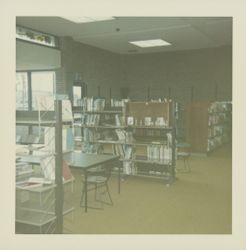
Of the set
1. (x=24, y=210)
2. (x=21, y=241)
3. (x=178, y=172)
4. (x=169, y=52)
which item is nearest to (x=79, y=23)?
(x=178, y=172)

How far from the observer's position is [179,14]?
2.73 m

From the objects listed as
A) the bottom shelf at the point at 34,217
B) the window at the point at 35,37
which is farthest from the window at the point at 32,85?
the bottom shelf at the point at 34,217

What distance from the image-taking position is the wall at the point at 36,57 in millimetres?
8164

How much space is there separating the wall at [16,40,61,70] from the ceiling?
455mm

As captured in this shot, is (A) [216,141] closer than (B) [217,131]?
Yes

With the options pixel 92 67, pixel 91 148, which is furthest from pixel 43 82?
pixel 91 148

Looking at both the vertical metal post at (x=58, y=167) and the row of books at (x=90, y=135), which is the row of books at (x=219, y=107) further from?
the vertical metal post at (x=58, y=167)

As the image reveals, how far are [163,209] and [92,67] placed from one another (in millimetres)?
6825

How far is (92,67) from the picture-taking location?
1078cm

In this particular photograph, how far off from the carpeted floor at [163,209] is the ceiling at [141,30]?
130 inches

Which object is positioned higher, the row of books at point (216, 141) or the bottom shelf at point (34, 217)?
the row of books at point (216, 141)

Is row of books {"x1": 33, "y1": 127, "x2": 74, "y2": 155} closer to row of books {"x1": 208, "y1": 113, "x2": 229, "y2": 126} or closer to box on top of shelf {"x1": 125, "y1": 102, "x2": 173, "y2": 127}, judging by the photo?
box on top of shelf {"x1": 125, "y1": 102, "x2": 173, "y2": 127}

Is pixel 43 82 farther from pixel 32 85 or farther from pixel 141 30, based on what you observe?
pixel 141 30

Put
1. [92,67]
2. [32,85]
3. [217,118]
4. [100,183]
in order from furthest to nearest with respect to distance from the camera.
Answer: [92,67]
[217,118]
[32,85]
[100,183]
